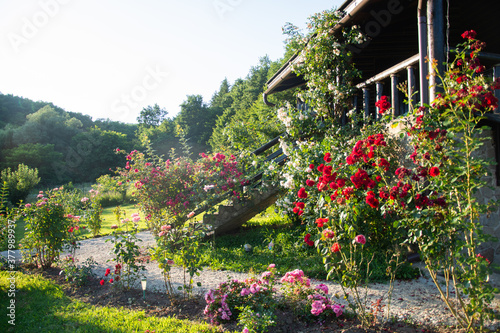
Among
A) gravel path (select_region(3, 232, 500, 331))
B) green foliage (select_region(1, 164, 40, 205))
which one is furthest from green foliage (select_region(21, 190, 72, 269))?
green foliage (select_region(1, 164, 40, 205))

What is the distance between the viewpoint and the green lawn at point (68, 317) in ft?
9.59

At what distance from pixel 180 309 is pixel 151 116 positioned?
58087 mm

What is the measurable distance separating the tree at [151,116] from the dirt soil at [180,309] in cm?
5500

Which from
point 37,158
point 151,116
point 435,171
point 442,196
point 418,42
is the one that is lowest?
point 442,196

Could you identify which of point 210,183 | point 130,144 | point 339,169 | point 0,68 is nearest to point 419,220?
point 339,169

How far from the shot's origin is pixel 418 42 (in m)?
5.27

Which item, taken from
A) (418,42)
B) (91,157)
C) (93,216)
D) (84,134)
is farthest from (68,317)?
(84,134)

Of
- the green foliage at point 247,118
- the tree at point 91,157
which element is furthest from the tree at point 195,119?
the tree at point 91,157

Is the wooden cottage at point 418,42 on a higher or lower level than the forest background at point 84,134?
lower

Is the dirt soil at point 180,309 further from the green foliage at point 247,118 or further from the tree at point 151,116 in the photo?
the tree at point 151,116

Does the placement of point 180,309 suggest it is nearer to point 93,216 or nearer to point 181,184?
point 181,184

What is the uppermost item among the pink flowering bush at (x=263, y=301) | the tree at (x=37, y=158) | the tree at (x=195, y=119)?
the tree at (x=195, y=119)

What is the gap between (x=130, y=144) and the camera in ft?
125

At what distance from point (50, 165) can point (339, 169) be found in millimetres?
32153
